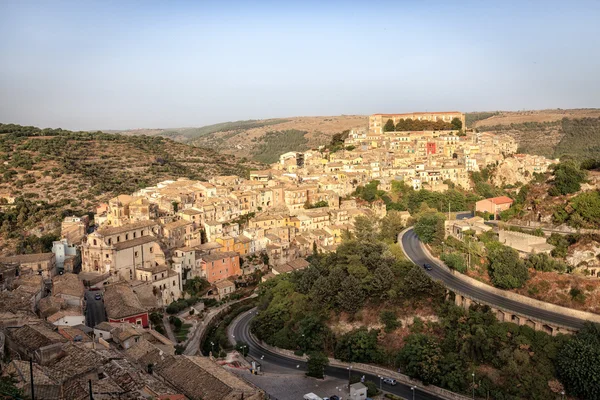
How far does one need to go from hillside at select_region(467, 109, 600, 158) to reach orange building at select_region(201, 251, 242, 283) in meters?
54.4

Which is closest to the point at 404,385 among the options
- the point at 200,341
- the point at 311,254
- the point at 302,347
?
the point at 302,347

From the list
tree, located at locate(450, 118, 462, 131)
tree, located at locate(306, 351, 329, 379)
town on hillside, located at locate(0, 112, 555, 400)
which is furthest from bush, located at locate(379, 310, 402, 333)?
tree, located at locate(450, 118, 462, 131)

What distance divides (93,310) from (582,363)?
75.1 ft

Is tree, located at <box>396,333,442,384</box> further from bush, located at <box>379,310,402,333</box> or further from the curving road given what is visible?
bush, located at <box>379,310,402,333</box>

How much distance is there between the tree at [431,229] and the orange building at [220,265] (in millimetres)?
12484

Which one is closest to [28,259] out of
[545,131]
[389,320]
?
[389,320]

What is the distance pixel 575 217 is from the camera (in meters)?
28.6

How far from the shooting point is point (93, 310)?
94.6 feet

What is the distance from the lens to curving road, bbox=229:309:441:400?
78.1 ft

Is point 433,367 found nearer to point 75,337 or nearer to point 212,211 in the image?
point 75,337

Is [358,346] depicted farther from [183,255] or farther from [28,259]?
[28,259]

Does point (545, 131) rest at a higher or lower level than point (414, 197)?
higher

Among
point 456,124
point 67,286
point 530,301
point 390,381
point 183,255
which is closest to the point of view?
point 390,381

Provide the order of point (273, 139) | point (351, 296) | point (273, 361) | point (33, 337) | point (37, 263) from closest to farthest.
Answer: point (33, 337) < point (273, 361) < point (351, 296) < point (37, 263) < point (273, 139)
